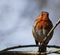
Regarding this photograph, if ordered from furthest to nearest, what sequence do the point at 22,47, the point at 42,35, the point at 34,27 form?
1. the point at 34,27
2. the point at 42,35
3. the point at 22,47

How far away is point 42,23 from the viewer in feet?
17.5

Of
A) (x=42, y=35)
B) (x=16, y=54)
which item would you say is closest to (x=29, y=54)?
(x=16, y=54)

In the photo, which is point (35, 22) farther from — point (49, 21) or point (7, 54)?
point (7, 54)

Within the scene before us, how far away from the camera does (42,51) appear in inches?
98.2

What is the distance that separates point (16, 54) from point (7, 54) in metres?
0.10

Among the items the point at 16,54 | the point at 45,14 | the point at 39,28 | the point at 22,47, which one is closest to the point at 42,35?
the point at 39,28

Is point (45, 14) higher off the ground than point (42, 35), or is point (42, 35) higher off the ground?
point (45, 14)

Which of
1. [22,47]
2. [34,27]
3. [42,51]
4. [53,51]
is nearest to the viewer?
[53,51]

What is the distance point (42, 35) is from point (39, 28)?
0.97 ft

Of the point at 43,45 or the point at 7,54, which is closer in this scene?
the point at 7,54

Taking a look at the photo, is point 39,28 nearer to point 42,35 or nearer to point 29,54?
point 42,35

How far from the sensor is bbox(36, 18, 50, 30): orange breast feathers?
5.25m

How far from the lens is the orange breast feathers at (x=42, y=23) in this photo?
525 centimetres

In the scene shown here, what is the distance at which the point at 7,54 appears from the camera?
2.38 metres
